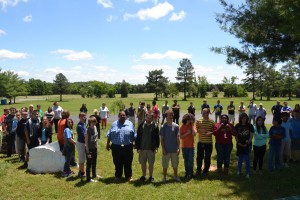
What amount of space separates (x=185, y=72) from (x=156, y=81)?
32.3ft

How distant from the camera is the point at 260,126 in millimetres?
9141

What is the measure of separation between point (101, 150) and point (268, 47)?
25.0 ft

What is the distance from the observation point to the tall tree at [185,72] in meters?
84.8

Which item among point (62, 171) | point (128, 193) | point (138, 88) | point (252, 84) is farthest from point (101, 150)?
point (138, 88)

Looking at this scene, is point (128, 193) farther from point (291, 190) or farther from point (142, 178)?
point (291, 190)

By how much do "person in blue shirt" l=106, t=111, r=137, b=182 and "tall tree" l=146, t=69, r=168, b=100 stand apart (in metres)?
81.3

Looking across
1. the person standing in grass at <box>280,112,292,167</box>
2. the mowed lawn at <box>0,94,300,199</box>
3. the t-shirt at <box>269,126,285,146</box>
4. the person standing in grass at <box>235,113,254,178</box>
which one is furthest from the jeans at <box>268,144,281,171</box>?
the person standing in grass at <box>235,113,254,178</box>

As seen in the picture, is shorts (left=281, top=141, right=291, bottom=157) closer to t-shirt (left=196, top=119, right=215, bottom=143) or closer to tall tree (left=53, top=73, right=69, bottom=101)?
t-shirt (left=196, top=119, right=215, bottom=143)

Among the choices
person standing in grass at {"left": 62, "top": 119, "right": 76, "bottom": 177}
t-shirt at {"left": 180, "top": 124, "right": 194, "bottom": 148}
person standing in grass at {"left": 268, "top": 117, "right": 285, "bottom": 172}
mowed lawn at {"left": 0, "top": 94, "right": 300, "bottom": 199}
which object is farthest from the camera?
person standing in grass at {"left": 268, "top": 117, "right": 285, "bottom": 172}

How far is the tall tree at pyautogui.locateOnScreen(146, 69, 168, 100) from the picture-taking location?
90.2 metres

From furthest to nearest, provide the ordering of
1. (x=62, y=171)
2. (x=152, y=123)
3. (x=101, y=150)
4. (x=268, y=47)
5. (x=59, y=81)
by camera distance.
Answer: (x=59, y=81) → (x=101, y=150) → (x=268, y=47) → (x=62, y=171) → (x=152, y=123)

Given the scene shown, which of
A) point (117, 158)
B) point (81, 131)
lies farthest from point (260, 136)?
point (81, 131)

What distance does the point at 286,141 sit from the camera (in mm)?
10125

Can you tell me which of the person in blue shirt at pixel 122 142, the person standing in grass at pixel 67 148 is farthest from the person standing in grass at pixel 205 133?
the person standing in grass at pixel 67 148
